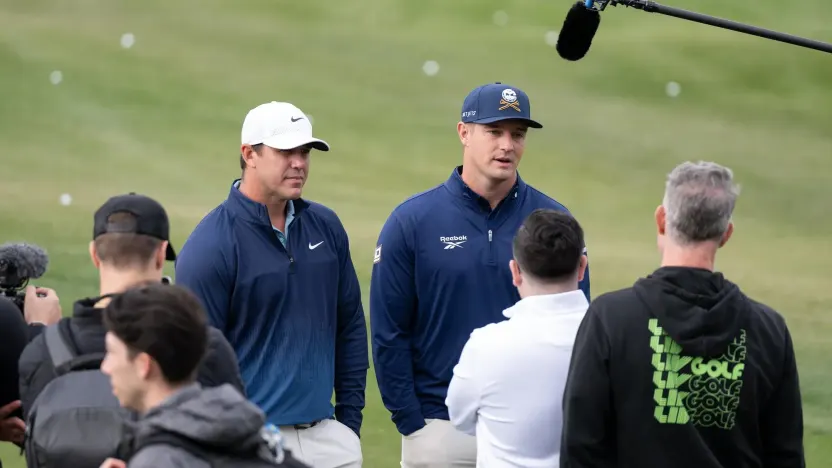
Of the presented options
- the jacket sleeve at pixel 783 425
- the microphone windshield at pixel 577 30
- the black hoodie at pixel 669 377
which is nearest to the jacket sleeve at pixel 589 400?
the black hoodie at pixel 669 377

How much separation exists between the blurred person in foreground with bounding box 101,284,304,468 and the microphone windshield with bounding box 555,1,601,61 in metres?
2.80

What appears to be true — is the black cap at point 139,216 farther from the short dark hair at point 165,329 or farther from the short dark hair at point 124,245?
the short dark hair at point 165,329

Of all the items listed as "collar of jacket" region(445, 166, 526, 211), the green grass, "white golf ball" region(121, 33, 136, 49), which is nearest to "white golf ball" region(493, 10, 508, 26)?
the green grass

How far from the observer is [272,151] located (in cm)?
404

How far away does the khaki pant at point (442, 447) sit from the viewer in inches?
161

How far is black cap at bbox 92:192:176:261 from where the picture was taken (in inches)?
118

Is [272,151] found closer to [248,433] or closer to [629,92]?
[248,433]

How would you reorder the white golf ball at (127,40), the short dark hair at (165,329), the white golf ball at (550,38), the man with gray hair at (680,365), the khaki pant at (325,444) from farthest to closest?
1. the white golf ball at (550,38)
2. the white golf ball at (127,40)
3. the khaki pant at (325,444)
4. the man with gray hair at (680,365)
5. the short dark hair at (165,329)

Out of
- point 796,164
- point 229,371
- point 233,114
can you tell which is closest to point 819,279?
point 796,164

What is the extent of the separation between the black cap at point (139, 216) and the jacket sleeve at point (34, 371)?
298 millimetres

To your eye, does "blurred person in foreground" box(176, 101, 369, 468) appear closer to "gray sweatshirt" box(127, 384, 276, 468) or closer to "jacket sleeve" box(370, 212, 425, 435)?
"jacket sleeve" box(370, 212, 425, 435)

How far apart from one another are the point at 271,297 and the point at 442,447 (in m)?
0.75

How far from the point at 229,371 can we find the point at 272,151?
1.34 metres

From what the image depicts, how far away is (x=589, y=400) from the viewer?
9.68 feet
